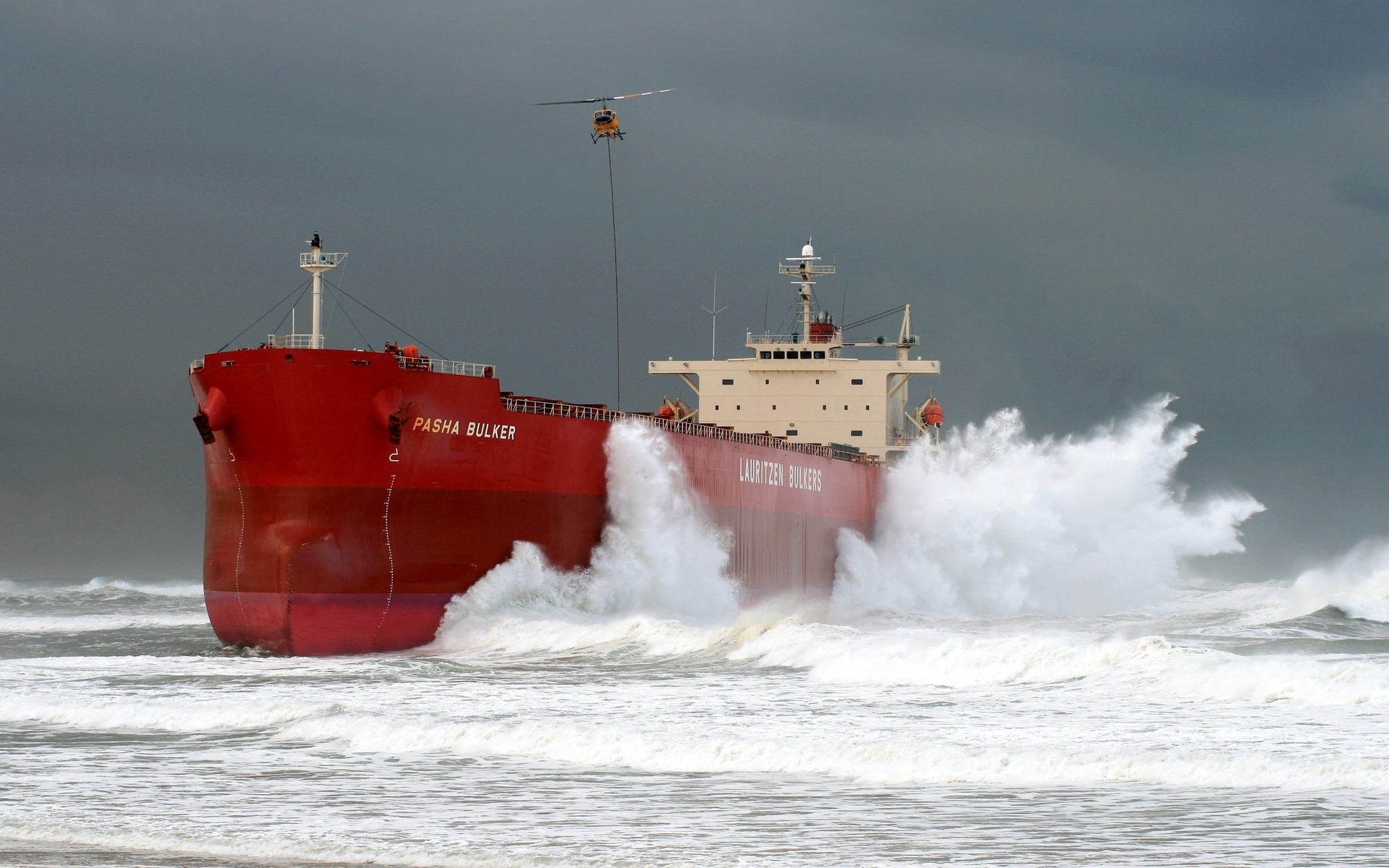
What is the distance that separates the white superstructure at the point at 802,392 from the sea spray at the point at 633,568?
37.1 feet

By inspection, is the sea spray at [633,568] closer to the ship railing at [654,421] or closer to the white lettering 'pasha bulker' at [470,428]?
the ship railing at [654,421]

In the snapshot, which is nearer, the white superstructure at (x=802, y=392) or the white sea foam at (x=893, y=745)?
the white sea foam at (x=893, y=745)

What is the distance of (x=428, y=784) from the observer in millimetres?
12164

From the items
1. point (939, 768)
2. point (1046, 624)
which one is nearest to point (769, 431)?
point (1046, 624)

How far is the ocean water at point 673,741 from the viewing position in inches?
390

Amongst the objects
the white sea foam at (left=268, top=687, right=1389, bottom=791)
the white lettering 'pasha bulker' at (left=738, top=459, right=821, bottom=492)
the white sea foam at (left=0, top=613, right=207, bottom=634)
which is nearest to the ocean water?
the white sea foam at (left=268, top=687, right=1389, bottom=791)

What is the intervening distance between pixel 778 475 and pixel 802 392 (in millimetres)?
7330

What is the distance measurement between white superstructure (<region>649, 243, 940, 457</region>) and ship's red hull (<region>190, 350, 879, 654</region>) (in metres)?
15.6

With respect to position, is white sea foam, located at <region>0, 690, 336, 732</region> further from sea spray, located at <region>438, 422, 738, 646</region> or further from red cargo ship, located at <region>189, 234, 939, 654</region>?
sea spray, located at <region>438, 422, 738, 646</region>

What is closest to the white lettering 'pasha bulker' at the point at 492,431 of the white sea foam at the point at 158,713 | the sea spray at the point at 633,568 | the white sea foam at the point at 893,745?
the sea spray at the point at 633,568

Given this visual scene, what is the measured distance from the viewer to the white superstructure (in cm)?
4038

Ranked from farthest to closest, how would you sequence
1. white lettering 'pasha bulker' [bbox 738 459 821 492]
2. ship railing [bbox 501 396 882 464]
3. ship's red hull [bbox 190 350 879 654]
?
white lettering 'pasha bulker' [bbox 738 459 821 492] < ship railing [bbox 501 396 882 464] < ship's red hull [bbox 190 350 879 654]

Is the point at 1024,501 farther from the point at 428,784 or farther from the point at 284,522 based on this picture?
the point at 428,784

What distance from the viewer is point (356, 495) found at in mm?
22844
